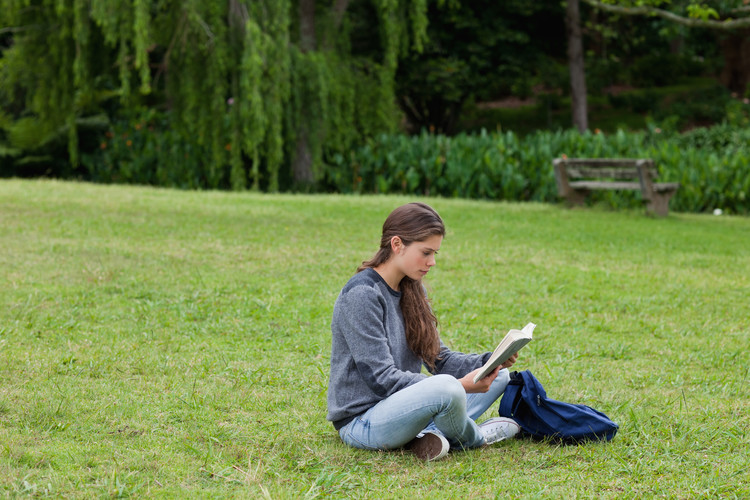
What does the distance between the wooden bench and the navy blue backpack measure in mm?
10110

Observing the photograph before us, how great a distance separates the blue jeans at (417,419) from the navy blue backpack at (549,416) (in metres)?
0.25

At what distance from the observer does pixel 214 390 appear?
4922mm

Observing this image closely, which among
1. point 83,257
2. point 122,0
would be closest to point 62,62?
point 122,0

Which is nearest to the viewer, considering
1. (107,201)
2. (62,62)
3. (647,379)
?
(647,379)

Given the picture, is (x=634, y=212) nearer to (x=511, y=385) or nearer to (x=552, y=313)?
(x=552, y=313)

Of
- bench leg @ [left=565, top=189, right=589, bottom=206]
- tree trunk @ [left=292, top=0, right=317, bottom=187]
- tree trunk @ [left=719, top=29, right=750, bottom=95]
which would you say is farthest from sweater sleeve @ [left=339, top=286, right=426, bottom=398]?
tree trunk @ [left=719, top=29, right=750, bottom=95]

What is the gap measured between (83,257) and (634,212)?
30.5ft

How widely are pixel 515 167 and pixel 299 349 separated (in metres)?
11.0

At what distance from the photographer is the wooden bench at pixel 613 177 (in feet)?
45.1

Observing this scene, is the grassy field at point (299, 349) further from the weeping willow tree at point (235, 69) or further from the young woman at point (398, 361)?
the weeping willow tree at point (235, 69)

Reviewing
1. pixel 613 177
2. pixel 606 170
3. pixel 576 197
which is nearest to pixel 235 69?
pixel 576 197

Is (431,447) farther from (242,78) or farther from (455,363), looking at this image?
(242,78)

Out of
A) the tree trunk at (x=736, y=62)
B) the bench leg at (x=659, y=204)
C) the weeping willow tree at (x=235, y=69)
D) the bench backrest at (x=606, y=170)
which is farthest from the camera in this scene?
the tree trunk at (x=736, y=62)

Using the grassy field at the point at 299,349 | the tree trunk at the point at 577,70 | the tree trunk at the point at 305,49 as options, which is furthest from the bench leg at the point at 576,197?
the tree trunk at the point at 577,70
